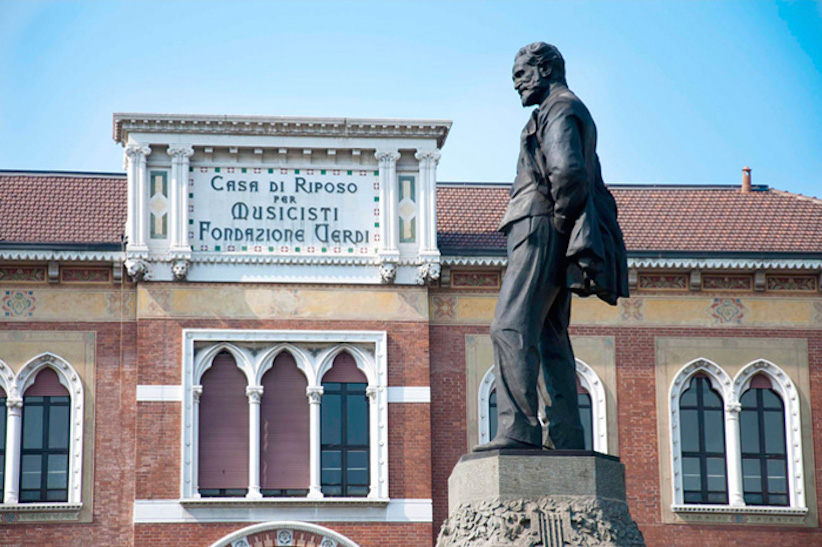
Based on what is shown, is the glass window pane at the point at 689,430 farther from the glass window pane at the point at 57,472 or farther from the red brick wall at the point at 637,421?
the glass window pane at the point at 57,472

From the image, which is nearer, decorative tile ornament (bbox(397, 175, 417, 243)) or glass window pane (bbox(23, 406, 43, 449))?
glass window pane (bbox(23, 406, 43, 449))

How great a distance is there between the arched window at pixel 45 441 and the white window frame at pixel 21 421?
0.09 m

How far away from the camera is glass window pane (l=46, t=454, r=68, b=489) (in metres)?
27.4

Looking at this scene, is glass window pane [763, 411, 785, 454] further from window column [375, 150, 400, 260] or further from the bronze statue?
the bronze statue

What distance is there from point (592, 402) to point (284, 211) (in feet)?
21.7

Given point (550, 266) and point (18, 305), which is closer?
point (550, 266)

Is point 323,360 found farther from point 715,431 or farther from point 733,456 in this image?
Answer: point 733,456

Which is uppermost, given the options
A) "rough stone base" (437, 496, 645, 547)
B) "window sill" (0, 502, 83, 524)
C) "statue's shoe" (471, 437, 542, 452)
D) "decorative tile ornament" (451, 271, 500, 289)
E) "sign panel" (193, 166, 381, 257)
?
"sign panel" (193, 166, 381, 257)

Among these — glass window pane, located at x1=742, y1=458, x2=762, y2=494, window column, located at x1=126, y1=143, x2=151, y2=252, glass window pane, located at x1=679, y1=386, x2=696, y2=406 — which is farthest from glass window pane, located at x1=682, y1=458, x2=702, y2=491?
window column, located at x1=126, y1=143, x2=151, y2=252

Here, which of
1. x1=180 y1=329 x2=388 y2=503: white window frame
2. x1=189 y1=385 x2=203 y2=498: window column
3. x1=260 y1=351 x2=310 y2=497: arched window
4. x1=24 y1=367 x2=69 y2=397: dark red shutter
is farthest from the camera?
x1=24 y1=367 x2=69 y2=397: dark red shutter

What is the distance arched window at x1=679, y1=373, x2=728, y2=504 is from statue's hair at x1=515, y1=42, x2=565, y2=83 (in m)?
19.3

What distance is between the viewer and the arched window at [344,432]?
1088 inches

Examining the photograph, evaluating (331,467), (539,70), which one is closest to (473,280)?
(331,467)

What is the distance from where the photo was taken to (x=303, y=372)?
91.5 feet
